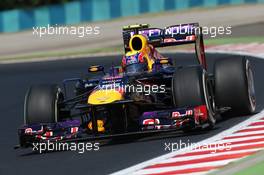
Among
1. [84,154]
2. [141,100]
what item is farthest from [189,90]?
[84,154]

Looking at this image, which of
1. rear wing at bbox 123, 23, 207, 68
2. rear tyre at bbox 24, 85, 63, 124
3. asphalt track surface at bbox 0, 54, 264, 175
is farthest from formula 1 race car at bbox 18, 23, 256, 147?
rear wing at bbox 123, 23, 207, 68

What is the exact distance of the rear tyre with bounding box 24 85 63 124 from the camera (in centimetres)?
1243

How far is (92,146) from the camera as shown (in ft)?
39.8

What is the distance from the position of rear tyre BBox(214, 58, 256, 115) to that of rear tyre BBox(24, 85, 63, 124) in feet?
7.79

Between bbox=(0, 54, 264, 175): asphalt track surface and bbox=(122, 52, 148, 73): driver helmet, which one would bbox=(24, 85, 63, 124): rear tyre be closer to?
bbox=(0, 54, 264, 175): asphalt track surface

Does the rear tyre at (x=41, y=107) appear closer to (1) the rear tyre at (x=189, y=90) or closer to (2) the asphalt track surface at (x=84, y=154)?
(2) the asphalt track surface at (x=84, y=154)

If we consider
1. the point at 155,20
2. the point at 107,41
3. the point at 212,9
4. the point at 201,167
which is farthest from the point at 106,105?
the point at 212,9

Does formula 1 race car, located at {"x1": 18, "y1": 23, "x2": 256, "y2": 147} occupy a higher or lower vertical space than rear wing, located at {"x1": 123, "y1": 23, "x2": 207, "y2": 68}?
lower

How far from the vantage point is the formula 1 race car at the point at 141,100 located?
39.2ft

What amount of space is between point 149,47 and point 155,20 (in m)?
29.0

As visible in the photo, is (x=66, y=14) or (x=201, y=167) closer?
(x=201, y=167)

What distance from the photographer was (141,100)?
12.3m

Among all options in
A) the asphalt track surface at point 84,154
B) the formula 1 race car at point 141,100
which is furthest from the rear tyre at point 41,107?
the asphalt track surface at point 84,154

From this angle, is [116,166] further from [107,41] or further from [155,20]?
[155,20]
